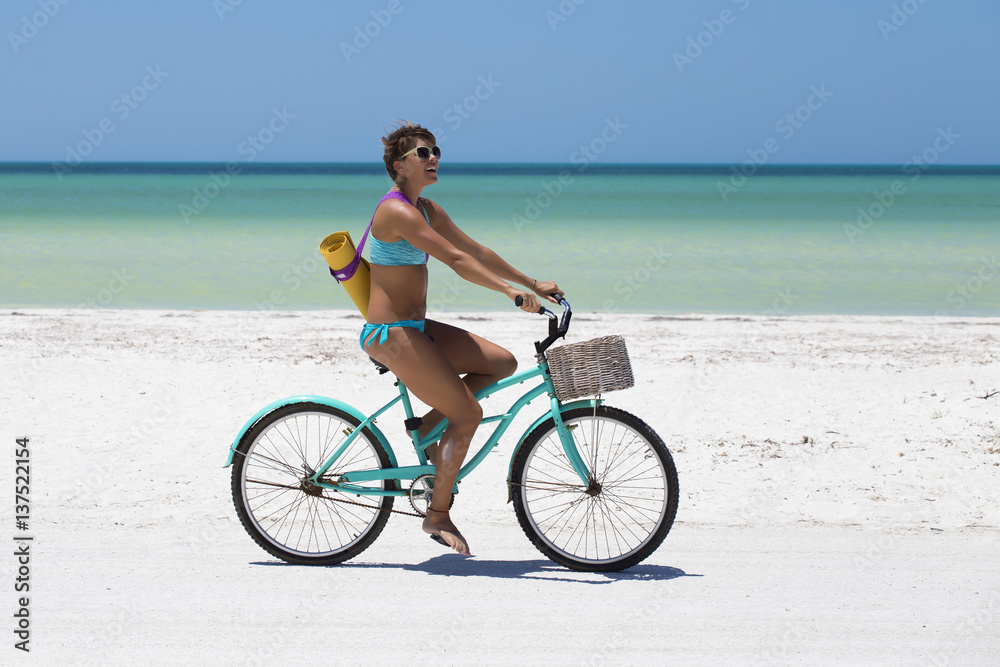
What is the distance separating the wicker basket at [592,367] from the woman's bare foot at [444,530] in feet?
2.50

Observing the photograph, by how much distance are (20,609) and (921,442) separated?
16.8 ft

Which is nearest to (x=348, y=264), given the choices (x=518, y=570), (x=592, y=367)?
(x=592, y=367)

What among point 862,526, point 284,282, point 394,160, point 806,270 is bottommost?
point 862,526

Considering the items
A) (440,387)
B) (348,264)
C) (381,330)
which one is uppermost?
(348,264)

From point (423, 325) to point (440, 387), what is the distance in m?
0.29

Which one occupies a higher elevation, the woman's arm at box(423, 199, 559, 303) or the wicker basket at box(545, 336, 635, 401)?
the woman's arm at box(423, 199, 559, 303)

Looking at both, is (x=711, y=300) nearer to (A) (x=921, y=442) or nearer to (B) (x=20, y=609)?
(A) (x=921, y=442)

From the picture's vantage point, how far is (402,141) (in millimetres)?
4074

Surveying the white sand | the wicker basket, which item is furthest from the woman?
the white sand

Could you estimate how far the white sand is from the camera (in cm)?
337

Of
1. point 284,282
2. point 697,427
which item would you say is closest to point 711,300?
point 284,282

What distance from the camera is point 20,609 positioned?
3.58 m

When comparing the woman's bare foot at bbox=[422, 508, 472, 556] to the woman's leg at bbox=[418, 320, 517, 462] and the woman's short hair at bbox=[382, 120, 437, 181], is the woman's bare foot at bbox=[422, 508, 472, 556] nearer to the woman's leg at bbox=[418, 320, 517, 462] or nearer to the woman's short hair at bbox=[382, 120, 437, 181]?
the woman's leg at bbox=[418, 320, 517, 462]

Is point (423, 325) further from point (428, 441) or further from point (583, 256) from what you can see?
point (583, 256)
